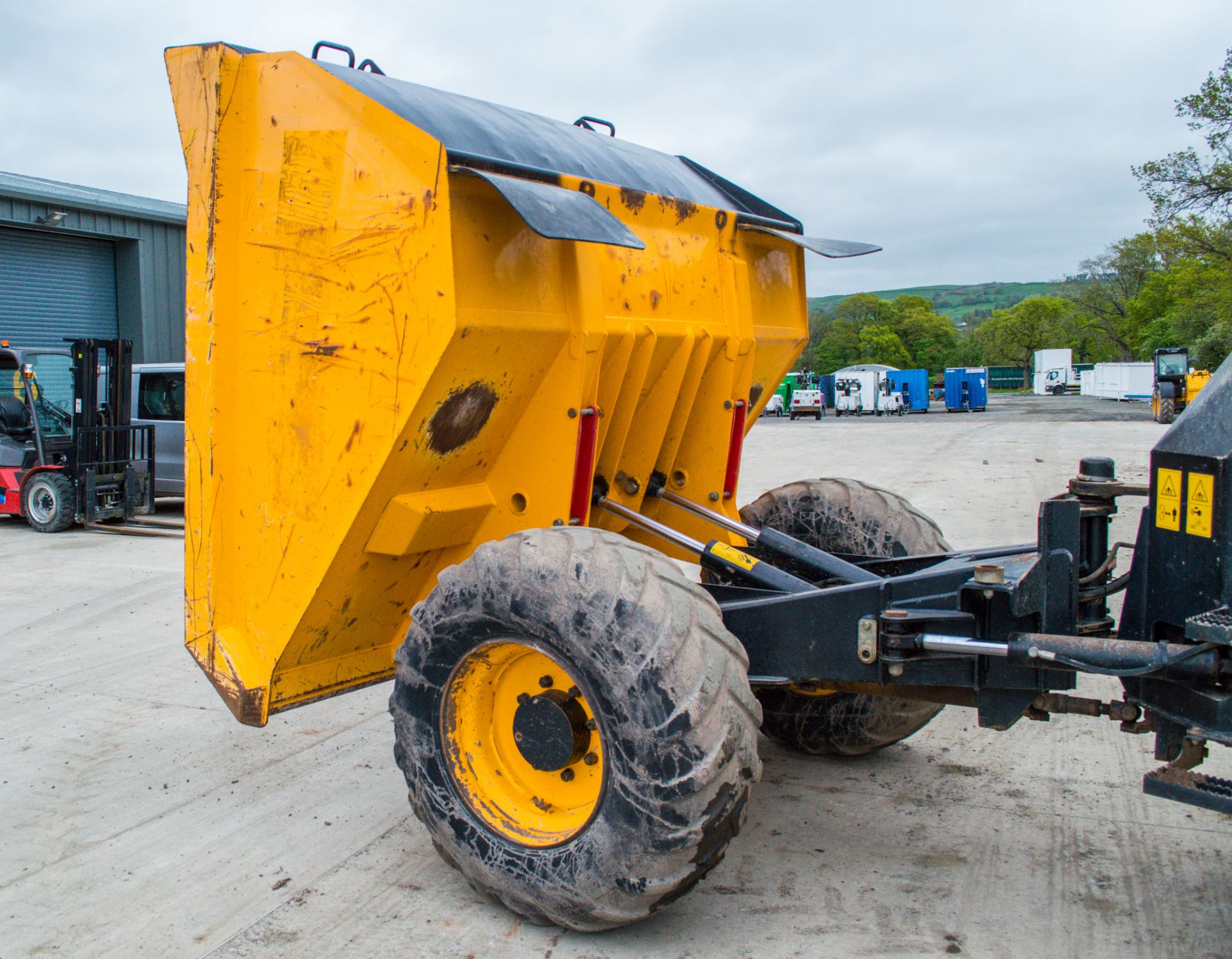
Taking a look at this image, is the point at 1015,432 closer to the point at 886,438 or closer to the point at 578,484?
the point at 886,438

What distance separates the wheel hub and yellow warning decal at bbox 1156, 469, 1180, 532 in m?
1.73

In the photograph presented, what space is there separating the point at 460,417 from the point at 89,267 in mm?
19323

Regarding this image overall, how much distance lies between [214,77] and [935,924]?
366 centimetres

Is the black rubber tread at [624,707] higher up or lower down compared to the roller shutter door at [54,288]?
lower down

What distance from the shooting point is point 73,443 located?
12.3 meters

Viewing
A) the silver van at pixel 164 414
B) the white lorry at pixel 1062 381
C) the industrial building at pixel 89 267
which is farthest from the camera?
the white lorry at pixel 1062 381

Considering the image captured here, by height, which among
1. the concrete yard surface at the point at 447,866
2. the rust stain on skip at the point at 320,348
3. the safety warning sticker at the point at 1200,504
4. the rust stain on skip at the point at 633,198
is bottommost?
the concrete yard surface at the point at 447,866

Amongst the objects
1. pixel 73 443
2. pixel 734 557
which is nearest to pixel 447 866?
→ pixel 734 557

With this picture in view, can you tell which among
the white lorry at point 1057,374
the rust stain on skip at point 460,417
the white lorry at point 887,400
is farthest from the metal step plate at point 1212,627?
the white lorry at point 1057,374

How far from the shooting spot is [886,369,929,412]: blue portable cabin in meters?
54.8

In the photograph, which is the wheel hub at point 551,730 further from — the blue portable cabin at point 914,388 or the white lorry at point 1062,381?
the white lorry at point 1062,381

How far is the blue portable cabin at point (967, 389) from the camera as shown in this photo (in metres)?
52.8

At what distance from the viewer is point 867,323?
122000mm

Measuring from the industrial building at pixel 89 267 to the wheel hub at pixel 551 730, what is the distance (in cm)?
1797
